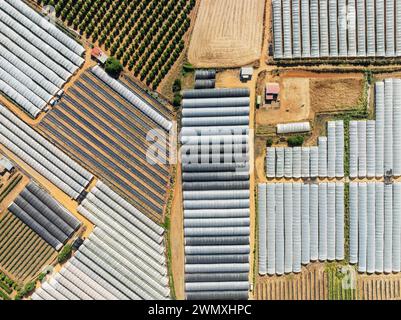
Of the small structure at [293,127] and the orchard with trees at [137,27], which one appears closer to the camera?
the small structure at [293,127]

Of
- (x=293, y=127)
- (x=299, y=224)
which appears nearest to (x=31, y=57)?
A: (x=293, y=127)

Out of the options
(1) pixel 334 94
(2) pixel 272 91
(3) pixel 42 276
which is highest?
(1) pixel 334 94

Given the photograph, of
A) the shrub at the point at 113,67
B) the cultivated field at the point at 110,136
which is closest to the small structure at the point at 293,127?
the cultivated field at the point at 110,136

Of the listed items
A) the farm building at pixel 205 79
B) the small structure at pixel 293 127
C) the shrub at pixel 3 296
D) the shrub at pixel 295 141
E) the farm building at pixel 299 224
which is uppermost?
the farm building at pixel 205 79

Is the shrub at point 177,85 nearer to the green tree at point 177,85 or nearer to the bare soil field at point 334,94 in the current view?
the green tree at point 177,85

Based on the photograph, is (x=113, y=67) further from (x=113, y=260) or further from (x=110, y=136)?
(x=113, y=260)
